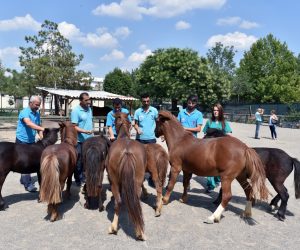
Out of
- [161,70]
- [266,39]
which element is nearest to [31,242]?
[161,70]

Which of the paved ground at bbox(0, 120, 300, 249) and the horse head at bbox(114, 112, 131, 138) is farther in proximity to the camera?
the horse head at bbox(114, 112, 131, 138)

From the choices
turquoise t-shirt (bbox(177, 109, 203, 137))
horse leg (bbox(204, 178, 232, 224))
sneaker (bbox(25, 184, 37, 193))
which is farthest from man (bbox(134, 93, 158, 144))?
sneaker (bbox(25, 184, 37, 193))

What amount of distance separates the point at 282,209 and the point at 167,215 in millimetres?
1982

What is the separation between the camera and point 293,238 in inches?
173

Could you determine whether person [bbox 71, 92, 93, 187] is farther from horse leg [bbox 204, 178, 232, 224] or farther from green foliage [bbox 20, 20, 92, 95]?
green foliage [bbox 20, 20, 92, 95]

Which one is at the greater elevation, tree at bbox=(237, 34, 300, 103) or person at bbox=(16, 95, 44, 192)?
tree at bbox=(237, 34, 300, 103)

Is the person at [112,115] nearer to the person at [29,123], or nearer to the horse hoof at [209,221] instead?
the person at [29,123]

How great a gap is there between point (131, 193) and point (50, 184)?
1359mm

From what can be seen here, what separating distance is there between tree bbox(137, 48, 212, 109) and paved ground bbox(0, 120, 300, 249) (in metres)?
36.2

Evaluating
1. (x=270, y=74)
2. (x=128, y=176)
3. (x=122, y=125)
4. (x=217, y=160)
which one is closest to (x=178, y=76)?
(x=270, y=74)

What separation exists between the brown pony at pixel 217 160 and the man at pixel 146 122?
0.85 ft

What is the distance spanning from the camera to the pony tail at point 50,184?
4605 millimetres

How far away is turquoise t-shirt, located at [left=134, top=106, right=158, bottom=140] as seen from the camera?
621 centimetres

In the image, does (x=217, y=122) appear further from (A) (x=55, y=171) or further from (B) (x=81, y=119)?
(A) (x=55, y=171)
